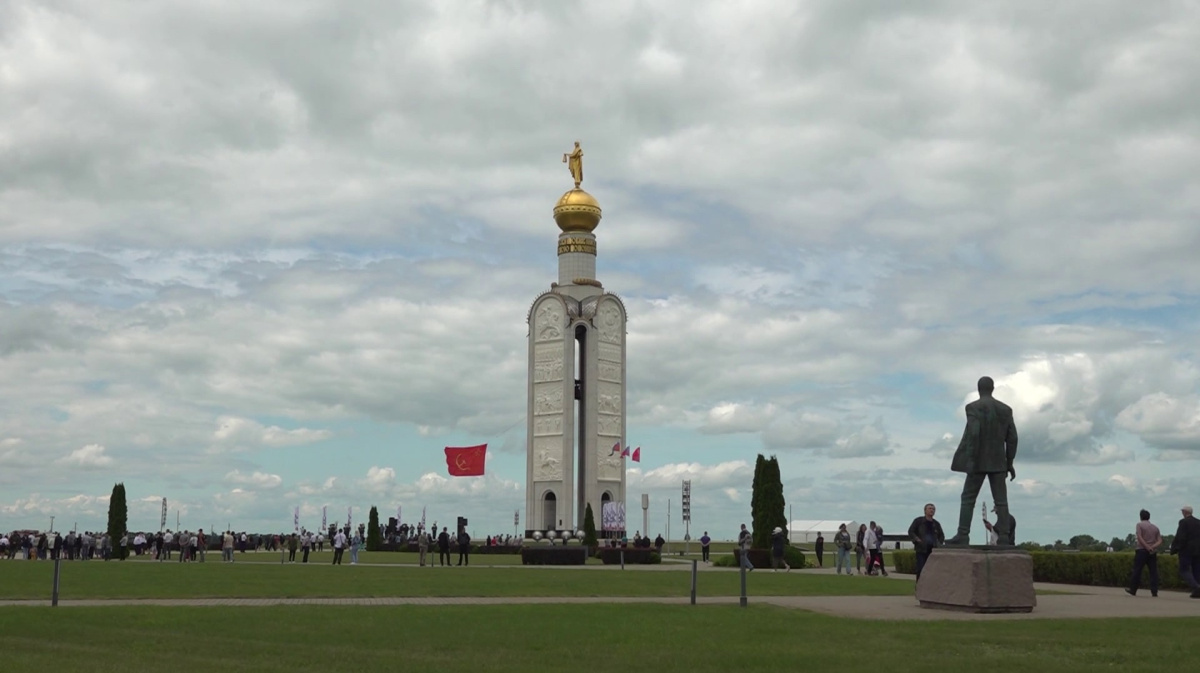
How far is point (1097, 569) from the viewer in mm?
28734

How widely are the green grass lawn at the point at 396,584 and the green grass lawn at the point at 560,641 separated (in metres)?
5.59

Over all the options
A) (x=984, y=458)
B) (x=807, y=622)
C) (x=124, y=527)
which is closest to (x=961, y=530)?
(x=984, y=458)

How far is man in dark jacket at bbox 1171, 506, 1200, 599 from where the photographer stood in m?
21.3

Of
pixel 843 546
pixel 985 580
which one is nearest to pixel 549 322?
pixel 843 546

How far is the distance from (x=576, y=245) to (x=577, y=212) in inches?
98.8

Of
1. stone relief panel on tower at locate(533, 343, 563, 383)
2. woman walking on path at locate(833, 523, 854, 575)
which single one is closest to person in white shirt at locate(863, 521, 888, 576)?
woman walking on path at locate(833, 523, 854, 575)

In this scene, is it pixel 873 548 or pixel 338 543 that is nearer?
pixel 873 548

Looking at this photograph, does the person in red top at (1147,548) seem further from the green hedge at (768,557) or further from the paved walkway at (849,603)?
the green hedge at (768,557)

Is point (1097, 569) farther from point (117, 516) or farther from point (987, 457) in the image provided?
point (117, 516)

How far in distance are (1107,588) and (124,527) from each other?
4261 centimetres

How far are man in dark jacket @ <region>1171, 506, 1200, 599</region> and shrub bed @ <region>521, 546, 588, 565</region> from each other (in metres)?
25.8

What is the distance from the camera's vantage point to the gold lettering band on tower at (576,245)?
84.1 meters

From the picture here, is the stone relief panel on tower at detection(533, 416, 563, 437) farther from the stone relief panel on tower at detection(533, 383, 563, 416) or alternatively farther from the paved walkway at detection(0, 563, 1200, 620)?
the paved walkway at detection(0, 563, 1200, 620)

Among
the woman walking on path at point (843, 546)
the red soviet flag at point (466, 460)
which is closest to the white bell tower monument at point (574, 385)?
the red soviet flag at point (466, 460)
